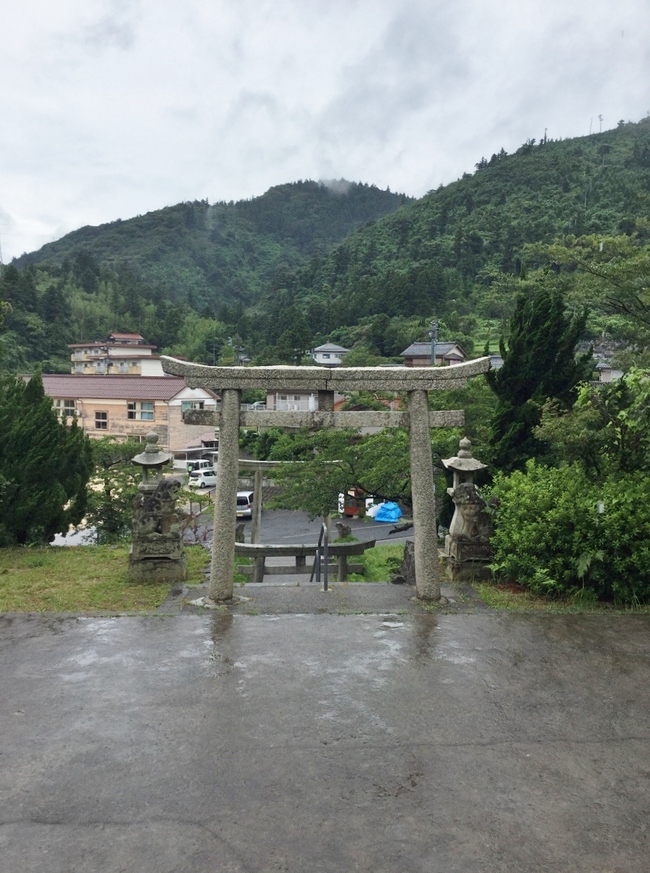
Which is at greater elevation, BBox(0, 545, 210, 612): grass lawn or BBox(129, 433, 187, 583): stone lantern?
BBox(129, 433, 187, 583): stone lantern

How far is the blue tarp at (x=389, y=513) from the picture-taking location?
2544 centimetres

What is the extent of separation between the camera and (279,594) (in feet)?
26.1

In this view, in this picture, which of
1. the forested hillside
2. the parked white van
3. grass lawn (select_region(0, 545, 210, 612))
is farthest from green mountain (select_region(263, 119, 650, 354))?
grass lawn (select_region(0, 545, 210, 612))

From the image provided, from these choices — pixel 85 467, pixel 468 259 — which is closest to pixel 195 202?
pixel 468 259

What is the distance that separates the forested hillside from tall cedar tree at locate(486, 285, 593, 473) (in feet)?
2.21

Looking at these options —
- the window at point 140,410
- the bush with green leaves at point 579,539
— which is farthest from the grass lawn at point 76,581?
the window at point 140,410

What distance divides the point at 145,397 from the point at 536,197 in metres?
70.7

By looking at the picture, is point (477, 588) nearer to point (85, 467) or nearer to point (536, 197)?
point (85, 467)

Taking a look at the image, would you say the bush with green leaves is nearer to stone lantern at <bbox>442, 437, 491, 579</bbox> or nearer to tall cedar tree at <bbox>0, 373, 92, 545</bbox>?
stone lantern at <bbox>442, 437, 491, 579</bbox>

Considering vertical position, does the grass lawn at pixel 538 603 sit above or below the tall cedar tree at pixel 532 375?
below

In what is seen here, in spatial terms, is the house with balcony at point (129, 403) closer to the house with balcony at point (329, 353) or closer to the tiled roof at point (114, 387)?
the tiled roof at point (114, 387)

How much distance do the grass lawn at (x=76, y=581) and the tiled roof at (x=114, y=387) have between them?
2562 centimetres

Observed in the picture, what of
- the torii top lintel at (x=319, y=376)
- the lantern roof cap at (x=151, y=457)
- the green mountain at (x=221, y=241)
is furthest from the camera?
the green mountain at (x=221, y=241)

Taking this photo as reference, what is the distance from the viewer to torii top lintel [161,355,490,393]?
7035 millimetres
